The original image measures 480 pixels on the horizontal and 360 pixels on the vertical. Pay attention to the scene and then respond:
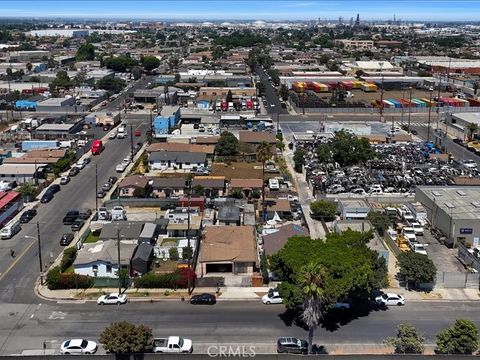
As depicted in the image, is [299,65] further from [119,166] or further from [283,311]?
[283,311]

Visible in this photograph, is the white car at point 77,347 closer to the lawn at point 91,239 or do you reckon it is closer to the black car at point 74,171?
the lawn at point 91,239

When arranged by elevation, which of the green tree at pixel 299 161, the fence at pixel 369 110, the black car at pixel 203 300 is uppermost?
the fence at pixel 369 110

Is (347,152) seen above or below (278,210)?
above

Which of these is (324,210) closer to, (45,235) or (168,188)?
(168,188)

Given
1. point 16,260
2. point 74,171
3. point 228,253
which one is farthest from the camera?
point 74,171

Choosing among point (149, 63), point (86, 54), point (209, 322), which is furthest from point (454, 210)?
point (86, 54)

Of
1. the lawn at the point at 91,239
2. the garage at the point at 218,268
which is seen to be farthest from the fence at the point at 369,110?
the garage at the point at 218,268

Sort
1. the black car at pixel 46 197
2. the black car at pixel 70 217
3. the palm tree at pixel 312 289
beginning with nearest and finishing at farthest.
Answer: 1. the palm tree at pixel 312 289
2. the black car at pixel 70 217
3. the black car at pixel 46 197

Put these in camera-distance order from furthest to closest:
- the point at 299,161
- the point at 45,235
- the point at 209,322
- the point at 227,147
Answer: the point at 227,147 < the point at 299,161 < the point at 45,235 < the point at 209,322
